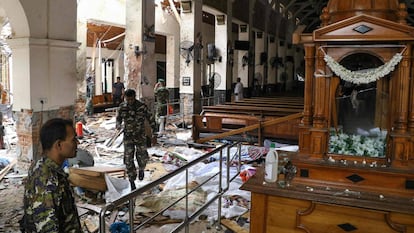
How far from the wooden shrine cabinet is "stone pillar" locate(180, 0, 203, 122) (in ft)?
33.6

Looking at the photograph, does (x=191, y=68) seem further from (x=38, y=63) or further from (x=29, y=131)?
(x=29, y=131)

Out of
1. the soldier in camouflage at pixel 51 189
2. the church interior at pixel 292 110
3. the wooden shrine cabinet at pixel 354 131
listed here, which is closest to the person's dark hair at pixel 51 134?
the soldier in camouflage at pixel 51 189

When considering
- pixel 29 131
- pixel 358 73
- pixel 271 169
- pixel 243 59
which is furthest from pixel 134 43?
pixel 243 59

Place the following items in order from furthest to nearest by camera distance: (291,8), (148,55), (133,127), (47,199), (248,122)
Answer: (291,8) → (148,55) → (248,122) → (133,127) → (47,199)

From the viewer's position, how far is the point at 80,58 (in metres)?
13.3

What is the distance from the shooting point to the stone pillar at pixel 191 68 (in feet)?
44.4

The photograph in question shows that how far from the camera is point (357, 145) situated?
11.3 feet

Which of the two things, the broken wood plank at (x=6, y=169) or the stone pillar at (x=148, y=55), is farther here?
the stone pillar at (x=148, y=55)

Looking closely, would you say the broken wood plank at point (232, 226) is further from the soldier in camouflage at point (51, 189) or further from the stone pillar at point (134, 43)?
the stone pillar at point (134, 43)

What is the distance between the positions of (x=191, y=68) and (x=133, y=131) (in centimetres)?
757

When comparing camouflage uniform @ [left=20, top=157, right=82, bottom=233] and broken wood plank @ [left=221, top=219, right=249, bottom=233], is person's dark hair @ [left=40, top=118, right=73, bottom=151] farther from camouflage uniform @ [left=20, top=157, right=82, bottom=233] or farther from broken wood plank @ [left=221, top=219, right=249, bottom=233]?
broken wood plank @ [left=221, top=219, right=249, bottom=233]

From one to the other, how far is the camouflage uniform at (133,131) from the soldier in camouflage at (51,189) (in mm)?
3665

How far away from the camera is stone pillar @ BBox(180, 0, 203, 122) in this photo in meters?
13.5

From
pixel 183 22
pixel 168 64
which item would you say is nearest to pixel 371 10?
pixel 183 22
